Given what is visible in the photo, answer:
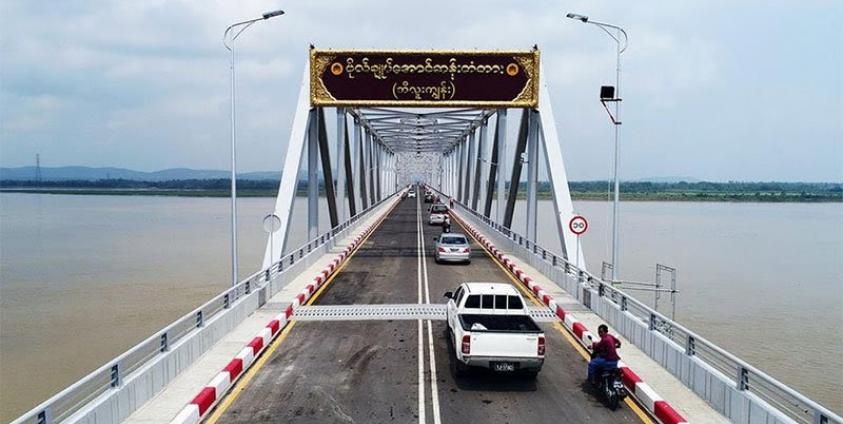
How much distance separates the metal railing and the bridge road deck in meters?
1.44

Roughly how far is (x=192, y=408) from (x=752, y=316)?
2363cm

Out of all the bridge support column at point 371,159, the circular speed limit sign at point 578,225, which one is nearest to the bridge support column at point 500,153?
the circular speed limit sign at point 578,225

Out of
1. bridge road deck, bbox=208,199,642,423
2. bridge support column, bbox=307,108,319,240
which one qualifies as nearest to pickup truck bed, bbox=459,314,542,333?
bridge road deck, bbox=208,199,642,423

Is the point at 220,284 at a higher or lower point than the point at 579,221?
lower

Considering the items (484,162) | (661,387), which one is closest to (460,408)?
(661,387)

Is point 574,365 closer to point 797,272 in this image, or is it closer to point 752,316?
point 752,316

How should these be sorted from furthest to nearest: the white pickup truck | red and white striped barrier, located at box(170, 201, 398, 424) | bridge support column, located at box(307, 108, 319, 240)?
bridge support column, located at box(307, 108, 319, 240)
the white pickup truck
red and white striped barrier, located at box(170, 201, 398, 424)

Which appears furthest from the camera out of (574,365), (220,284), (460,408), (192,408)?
(220,284)

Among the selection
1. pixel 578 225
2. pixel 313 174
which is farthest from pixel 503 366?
pixel 313 174

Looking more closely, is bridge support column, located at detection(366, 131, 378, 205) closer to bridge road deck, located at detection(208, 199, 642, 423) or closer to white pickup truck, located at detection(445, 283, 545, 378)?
bridge road deck, located at detection(208, 199, 642, 423)

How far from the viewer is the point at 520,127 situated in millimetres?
36625

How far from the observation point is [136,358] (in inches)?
831

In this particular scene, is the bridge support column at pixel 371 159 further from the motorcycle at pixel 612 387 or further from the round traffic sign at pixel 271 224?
the motorcycle at pixel 612 387

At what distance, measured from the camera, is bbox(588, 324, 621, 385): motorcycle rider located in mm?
11469
